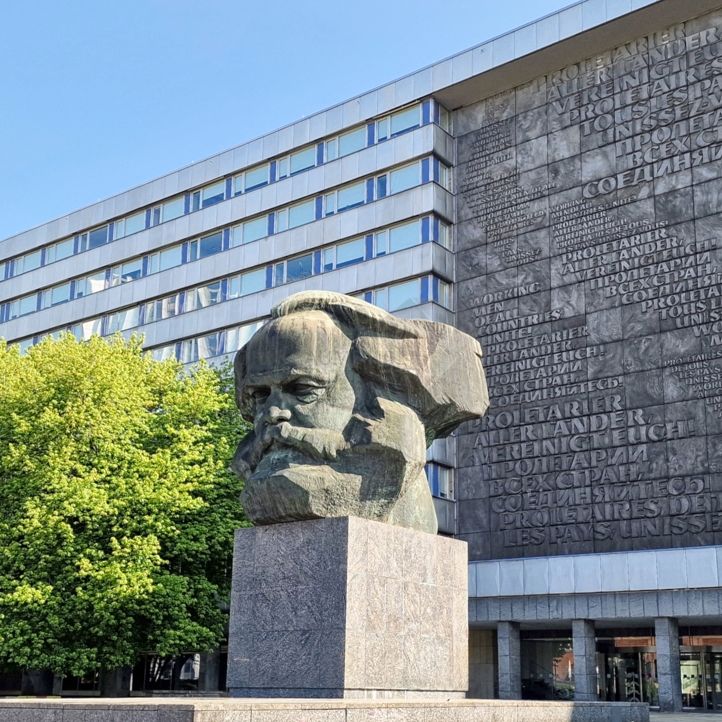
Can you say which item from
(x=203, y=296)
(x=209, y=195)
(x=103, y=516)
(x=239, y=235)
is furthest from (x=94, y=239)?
(x=103, y=516)

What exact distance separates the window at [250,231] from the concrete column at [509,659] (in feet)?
71.8

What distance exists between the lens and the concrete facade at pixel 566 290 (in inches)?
1328

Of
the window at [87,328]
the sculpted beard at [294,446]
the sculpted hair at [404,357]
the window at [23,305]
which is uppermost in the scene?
the window at [23,305]

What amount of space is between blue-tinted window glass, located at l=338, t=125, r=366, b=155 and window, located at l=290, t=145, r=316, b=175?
1.54 m

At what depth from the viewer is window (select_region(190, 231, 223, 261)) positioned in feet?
162

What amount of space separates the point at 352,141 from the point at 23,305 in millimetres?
23490

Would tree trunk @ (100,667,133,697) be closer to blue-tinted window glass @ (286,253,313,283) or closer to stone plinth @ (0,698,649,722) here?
stone plinth @ (0,698,649,722)

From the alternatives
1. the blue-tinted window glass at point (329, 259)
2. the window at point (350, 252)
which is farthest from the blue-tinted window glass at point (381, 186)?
the blue-tinted window glass at point (329, 259)

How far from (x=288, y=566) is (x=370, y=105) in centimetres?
3642

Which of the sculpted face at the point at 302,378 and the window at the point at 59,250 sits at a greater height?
the window at the point at 59,250

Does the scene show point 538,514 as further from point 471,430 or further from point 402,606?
point 402,606

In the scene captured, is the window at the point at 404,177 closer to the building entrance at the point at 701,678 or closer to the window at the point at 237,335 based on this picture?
the window at the point at 237,335

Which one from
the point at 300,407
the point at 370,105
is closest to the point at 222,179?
the point at 370,105

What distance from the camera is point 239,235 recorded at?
48.5 m
